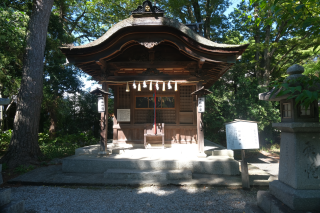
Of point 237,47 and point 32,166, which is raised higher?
point 237,47

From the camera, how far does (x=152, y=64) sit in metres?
7.03

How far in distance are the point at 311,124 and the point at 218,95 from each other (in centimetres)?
964

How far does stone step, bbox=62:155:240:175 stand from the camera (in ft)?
19.7

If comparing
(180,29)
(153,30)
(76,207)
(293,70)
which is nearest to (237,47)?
(180,29)

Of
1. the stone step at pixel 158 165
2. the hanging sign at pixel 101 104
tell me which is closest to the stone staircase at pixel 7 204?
the stone step at pixel 158 165

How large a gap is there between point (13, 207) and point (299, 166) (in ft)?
15.2

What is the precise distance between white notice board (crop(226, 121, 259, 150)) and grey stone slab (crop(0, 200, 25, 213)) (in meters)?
4.70

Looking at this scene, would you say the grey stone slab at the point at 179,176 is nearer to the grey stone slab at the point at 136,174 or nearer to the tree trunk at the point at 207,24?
the grey stone slab at the point at 136,174

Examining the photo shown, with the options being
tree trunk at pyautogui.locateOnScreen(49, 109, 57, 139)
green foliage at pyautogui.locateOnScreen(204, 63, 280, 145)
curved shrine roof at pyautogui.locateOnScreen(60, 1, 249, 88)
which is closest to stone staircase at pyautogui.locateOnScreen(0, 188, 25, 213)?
curved shrine roof at pyautogui.locateOnScreen(60, 1, 249, 88)

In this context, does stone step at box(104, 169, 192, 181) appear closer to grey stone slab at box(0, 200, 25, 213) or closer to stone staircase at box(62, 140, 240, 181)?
stone staircase at box(62, 140, 240, 181)

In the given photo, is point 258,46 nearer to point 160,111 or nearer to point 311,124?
point 160,111

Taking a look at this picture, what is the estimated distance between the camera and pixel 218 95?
40.5ft

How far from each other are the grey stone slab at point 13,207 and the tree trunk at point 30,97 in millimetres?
4101

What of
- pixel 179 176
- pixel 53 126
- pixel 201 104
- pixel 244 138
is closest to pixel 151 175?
pixel 179 176
